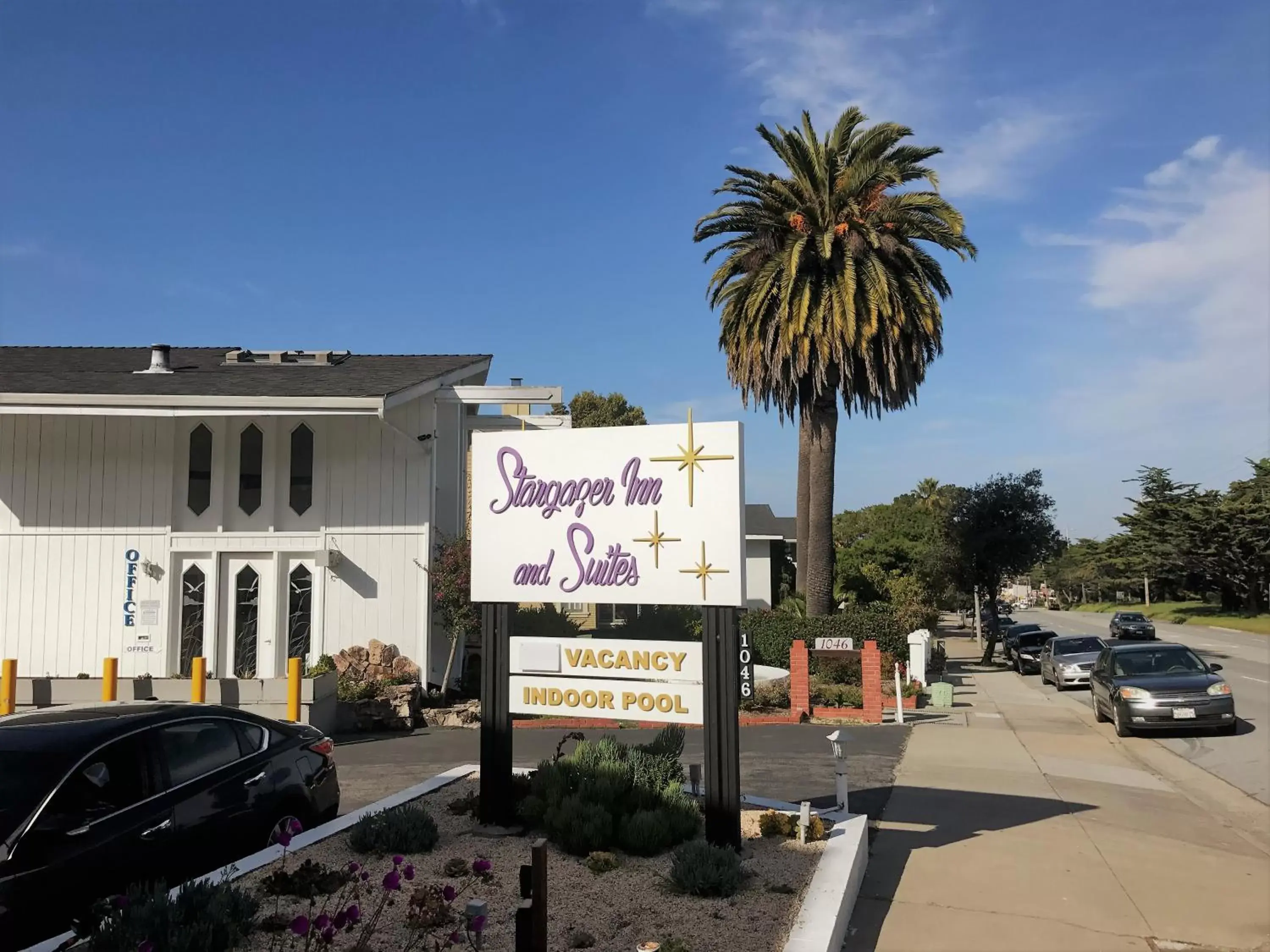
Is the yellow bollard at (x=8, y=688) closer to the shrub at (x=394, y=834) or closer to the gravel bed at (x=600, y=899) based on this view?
the gravel bed at (x=600, y=899)

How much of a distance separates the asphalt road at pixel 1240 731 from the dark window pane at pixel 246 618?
1456 cm

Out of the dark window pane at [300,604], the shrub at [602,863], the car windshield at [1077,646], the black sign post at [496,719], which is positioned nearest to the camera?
the shrub at [602,863]

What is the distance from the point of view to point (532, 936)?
3.69 m

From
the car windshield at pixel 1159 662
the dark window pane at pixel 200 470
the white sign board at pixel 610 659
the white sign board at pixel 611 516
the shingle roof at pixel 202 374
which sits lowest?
the car windshield at pixel 1159 662

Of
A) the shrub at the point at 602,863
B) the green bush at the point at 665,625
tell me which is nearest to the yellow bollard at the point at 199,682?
the shrub at the point at 602,863

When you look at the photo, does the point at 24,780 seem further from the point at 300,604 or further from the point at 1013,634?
the point at 1013,634

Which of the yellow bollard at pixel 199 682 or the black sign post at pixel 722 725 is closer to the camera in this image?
the black sign post at pixel 722 725

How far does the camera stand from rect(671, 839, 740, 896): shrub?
5918mm

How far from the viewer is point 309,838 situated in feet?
22.9

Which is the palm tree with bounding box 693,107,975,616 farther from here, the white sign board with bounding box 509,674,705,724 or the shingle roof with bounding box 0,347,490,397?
the white sign board with bounding box 509,674,705,724

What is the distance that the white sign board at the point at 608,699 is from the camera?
726 centimetres

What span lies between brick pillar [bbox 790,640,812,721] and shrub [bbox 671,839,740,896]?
34.7ft

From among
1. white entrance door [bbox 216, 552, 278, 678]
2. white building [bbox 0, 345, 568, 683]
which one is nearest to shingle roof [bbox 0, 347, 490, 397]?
white building [bbox 0, 345, 568, 683]

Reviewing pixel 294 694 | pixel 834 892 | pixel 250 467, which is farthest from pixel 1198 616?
pixel 834 892
